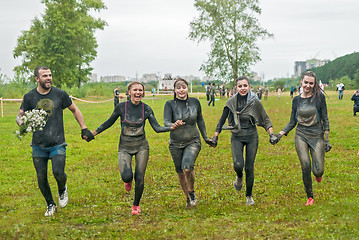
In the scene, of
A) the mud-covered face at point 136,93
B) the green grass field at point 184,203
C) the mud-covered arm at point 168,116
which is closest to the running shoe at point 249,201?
the green grass field at point 184,203

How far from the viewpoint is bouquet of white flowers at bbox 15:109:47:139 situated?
6.77 m

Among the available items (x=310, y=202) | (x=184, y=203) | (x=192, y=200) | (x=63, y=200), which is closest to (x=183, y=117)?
(x=192, y=200)

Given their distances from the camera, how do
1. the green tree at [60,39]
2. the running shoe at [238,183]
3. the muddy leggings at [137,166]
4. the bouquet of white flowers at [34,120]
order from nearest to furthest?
the bouquet of white flowers at [34,120] < the muddy leggings at [137,166] < the running shoe at [238,183] < the green tree at [60,39]

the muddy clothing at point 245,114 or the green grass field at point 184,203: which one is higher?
the muddy clothing at point 245,114

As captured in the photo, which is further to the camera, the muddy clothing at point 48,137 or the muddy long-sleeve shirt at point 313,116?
the muddy long-sleeve shirt at point 313,116

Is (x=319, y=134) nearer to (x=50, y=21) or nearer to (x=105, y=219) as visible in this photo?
(x=105, y=219)

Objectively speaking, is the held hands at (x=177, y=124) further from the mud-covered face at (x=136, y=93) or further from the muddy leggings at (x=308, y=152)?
the muddy leggings at (x=308, y=152)

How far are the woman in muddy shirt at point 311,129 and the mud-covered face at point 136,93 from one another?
2802 millimetres

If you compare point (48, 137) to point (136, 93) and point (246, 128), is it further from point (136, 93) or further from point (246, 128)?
point (246, 128)

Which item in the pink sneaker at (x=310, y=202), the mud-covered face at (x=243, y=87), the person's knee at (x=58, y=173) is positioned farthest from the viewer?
the mud-covered face at (x=243, y=87)

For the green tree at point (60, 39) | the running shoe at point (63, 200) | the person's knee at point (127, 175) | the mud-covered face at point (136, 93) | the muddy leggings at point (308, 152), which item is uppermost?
the green tree at point (60, 39)

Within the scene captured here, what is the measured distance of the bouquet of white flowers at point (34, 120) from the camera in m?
6.77

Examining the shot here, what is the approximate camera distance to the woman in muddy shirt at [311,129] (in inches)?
292

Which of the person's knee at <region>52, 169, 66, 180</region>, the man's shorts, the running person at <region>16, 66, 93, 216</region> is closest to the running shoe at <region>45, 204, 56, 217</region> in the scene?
the running person at <region>16, 66, 93, 216</region>
